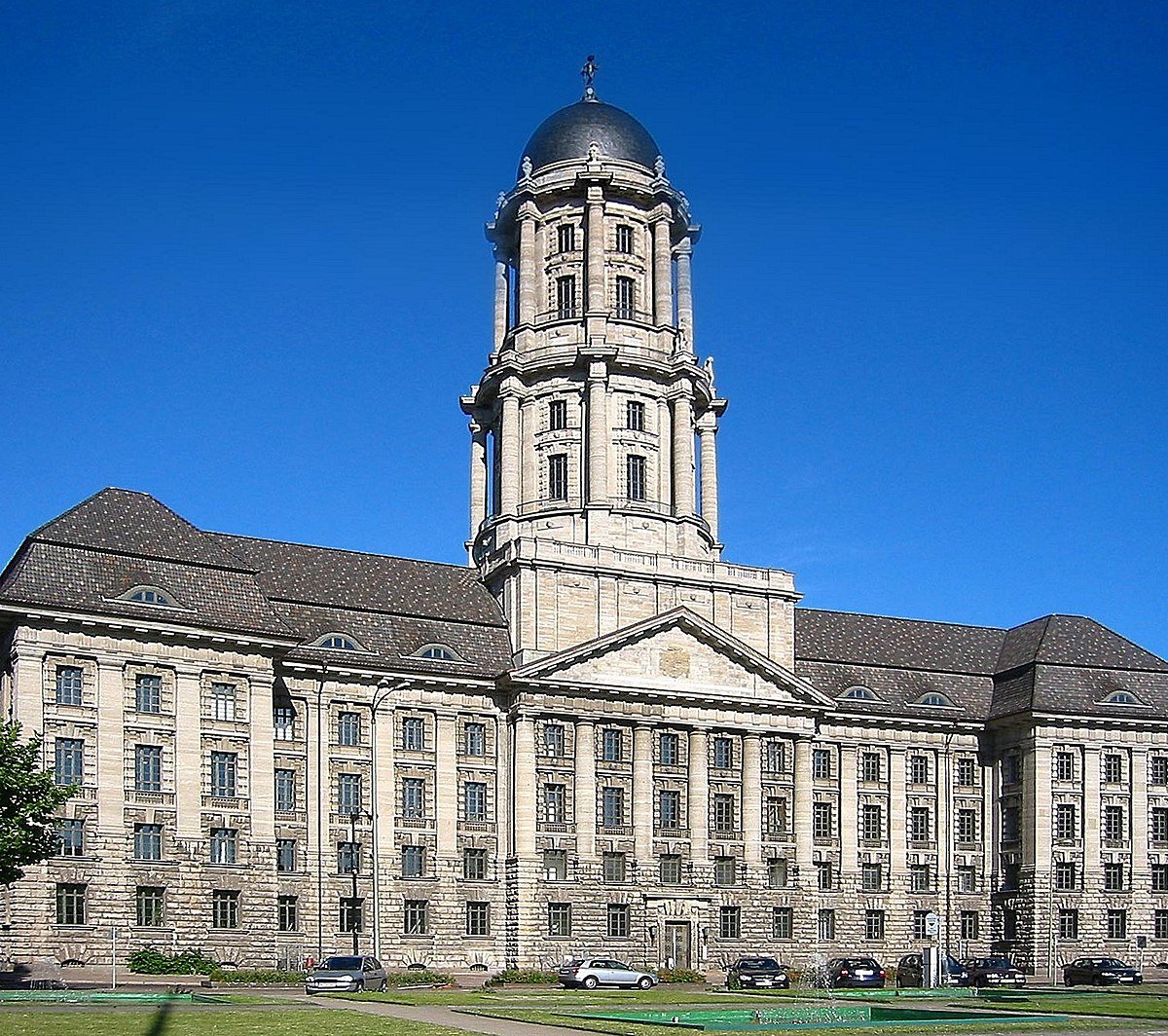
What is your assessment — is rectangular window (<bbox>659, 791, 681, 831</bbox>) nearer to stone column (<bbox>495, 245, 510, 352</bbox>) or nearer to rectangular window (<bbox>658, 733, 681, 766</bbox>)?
rectangular window (<bbox>658, 733, 681, 766</bbox>)

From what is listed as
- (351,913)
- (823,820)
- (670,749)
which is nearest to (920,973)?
(670,749)

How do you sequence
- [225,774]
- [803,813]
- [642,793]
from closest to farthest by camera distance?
1. [225,774]
2. [642,793]
3. [803,813]

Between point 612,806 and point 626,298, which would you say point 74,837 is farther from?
point 626,298

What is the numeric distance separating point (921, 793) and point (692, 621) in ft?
65.1

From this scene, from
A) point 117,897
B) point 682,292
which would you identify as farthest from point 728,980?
point 682,292

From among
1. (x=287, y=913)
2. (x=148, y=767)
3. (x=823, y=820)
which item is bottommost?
(x=287, y=913)

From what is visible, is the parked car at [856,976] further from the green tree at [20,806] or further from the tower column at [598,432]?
the green tree at [20,806]

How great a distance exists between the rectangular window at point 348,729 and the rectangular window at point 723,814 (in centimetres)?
2061

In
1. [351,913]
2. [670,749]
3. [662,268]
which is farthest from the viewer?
[662,268]

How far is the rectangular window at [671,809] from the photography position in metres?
94.9

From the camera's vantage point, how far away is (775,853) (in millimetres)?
97812

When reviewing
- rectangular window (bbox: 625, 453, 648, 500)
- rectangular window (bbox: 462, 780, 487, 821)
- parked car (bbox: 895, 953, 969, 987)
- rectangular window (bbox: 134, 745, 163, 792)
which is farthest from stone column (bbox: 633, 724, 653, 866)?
rectangular window (bbox: 134, 745, 163, 792)

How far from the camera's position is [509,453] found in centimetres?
10719

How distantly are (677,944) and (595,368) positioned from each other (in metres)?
34.6
